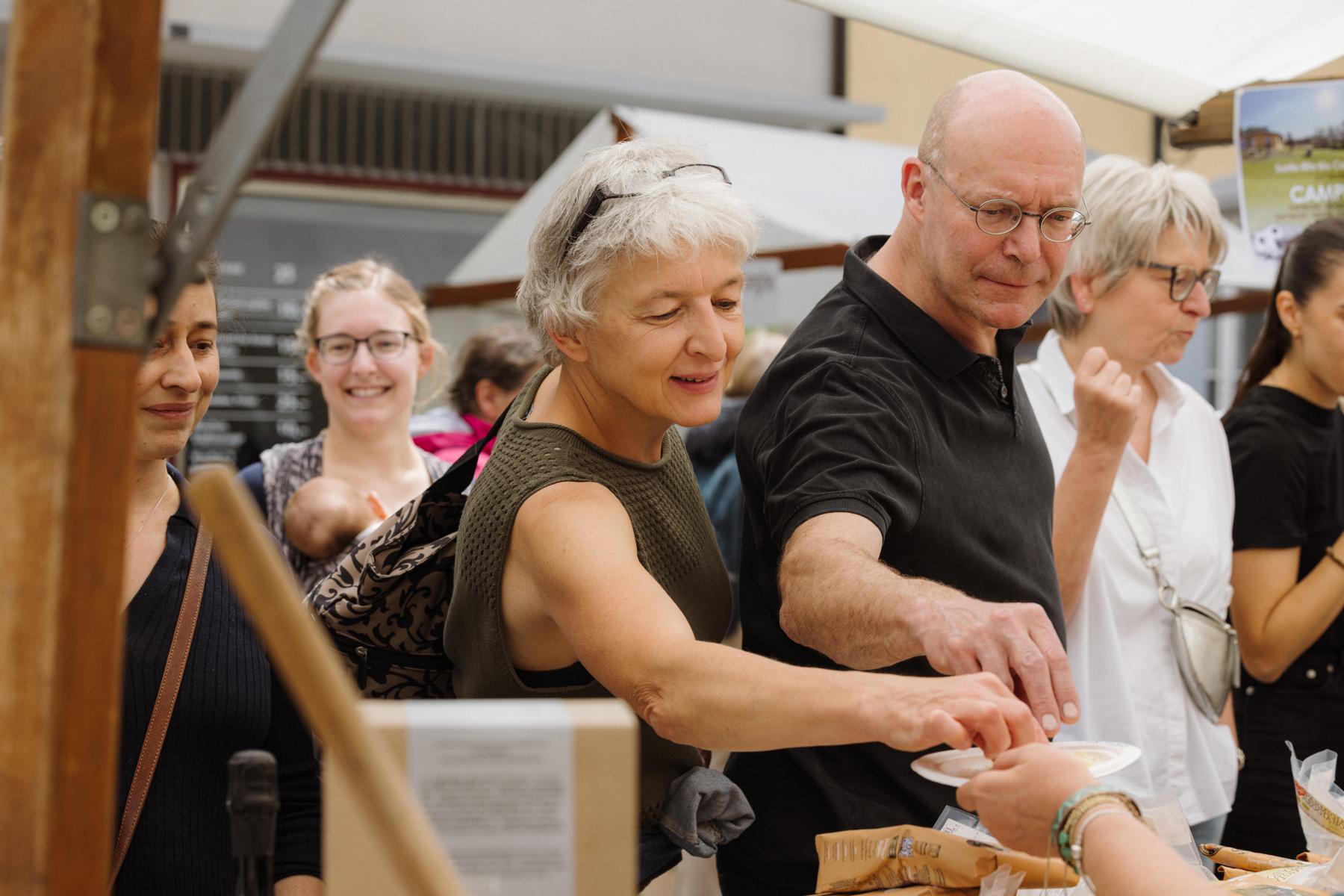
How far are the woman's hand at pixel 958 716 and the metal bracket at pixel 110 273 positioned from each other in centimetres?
71

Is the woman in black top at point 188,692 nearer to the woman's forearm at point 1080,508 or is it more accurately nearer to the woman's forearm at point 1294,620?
the woman's forearm at point 1080,508

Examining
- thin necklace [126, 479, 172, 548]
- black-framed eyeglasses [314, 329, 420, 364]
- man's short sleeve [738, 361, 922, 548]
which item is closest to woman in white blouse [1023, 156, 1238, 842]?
man's short sleeve [738, 361, 922, 548]

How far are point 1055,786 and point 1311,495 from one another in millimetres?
1823

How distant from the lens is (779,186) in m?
5.23

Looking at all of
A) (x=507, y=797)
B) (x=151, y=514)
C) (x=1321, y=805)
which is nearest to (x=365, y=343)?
(x=151, y=514)

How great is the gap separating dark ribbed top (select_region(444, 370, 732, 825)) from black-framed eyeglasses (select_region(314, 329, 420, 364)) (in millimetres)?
1495

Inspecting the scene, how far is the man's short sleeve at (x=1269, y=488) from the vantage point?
8.79ft

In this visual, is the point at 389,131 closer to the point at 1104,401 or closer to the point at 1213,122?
the point at 1213,122

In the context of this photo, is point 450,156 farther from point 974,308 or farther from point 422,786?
point 422,786

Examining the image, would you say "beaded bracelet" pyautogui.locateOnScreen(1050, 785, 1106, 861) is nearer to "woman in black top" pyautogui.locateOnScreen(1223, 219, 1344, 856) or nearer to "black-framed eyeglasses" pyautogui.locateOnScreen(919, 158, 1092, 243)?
"black-framed eyeglasses" pyautogui.locateOnScreen(919, 158, 1092, 243)

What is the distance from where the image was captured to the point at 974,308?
189cm

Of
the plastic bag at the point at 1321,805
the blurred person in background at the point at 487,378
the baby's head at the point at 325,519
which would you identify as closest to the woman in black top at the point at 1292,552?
the plastic bag at the point at 1321,805

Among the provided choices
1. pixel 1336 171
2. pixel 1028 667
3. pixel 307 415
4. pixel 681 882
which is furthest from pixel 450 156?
pixel 1028 667

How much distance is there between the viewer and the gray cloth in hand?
1640 millimetres
